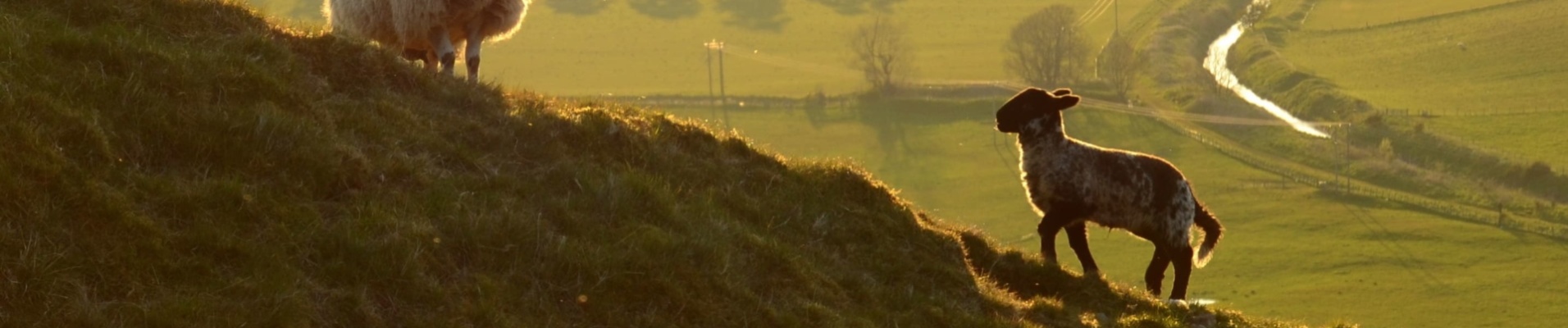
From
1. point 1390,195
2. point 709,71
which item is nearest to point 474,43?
point 1390,195

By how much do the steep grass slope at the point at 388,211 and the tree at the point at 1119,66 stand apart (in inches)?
3642

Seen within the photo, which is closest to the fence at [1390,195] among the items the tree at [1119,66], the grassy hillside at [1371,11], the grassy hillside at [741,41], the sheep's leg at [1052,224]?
the tree at [1119,66]

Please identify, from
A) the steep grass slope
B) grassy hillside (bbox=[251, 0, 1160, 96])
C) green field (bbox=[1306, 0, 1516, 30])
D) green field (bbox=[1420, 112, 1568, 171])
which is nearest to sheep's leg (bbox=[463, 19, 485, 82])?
the steep grass slope

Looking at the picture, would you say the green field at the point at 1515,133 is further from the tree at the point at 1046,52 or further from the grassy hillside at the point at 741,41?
Result: the grassy hillside at the point at 741,41

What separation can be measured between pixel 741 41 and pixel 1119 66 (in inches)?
1350

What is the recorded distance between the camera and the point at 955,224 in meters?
13.9

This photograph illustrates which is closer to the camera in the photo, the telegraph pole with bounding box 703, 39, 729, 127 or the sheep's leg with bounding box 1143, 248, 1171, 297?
the sheep's leg with bounding box 1143, 248, 1171, 297

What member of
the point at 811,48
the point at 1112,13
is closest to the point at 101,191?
the point at 811,48

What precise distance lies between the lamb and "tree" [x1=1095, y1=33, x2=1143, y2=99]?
294 feet

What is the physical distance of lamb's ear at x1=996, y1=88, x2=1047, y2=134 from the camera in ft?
45.4

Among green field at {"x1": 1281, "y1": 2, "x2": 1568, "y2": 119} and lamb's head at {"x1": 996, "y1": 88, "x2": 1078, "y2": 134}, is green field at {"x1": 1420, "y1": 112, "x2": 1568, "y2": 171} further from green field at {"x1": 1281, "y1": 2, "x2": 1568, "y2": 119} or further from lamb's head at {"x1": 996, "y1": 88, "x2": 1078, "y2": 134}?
lamb's head at {"x1": 996, "y1": 88, "x2": 1078, "y2": 134}

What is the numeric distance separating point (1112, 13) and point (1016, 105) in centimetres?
12289

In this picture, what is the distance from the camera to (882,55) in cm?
11194

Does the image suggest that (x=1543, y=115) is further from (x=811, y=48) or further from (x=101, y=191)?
(x=101, y=191)
